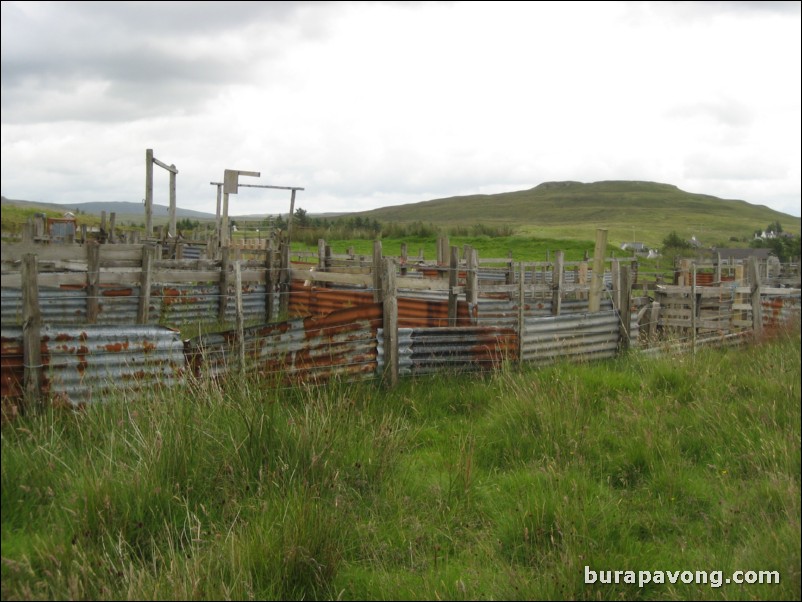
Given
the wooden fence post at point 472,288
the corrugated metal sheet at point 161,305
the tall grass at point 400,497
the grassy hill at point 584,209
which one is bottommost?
the tall grass at point 400,497

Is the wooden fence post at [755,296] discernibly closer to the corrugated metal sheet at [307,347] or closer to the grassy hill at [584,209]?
the corrugated metal sheet at [307,347]

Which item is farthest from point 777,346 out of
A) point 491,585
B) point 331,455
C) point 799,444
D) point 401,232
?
point 401,232

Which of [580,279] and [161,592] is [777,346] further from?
[580,279]

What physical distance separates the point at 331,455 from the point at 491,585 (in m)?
1.60

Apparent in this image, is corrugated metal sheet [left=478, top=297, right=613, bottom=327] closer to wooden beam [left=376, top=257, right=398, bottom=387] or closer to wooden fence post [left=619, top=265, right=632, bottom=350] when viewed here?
wooden fence post [left=619, top=265, right=632, bottom=350]

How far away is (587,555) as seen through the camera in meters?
3.65

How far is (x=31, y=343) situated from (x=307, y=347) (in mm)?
2904

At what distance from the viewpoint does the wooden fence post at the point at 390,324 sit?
7.89m

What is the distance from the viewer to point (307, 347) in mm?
7445

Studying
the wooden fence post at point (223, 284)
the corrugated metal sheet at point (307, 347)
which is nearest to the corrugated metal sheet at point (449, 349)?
the corrugated metal sheet at point (307, 347)

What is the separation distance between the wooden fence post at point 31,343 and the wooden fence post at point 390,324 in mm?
3699

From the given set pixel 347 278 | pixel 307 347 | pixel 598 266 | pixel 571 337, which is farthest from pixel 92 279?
pixel 598 266

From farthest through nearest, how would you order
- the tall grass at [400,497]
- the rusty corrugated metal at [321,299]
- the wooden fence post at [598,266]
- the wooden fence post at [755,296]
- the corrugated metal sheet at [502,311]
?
1. the rusty corrugated metal at [321,299]
2. the corrugated metal sheet at [502,311]
3. the wooden fence post at [598,266]
4. the wooden fence post at [755,296]
5. the tall grass at [400,497]

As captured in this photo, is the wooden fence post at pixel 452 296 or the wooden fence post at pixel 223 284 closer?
the wooden fence post at pixel 452 296
